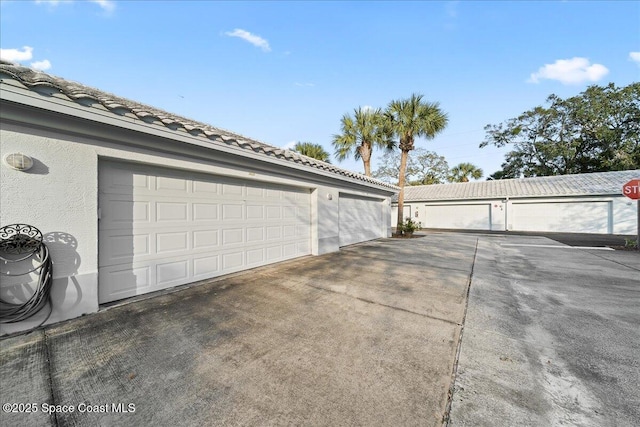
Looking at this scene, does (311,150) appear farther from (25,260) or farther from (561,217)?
(561,217)

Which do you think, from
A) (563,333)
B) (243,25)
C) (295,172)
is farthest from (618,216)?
(243,25)

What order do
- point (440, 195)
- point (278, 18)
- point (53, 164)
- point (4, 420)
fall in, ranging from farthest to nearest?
1. point (440, 195)
2. point (278, 18)
3. point (53, 164)
4. point (4, 420)

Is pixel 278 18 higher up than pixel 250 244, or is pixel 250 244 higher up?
pixel 278 18

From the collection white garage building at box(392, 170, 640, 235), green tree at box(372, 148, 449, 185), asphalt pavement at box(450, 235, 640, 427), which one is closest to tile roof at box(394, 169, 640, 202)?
white garage building at box(392, 170, 640, 235)

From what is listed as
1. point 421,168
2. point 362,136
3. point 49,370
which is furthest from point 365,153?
point 421,168

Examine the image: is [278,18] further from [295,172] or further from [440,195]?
[440,195]

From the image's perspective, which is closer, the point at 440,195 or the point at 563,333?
the point at 563,333

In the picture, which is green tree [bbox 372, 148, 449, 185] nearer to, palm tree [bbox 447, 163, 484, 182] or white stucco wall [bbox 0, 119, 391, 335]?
palm tree [bbox 447, 163, 484, 182]

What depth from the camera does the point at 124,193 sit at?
3.69 meters

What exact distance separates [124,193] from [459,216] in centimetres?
2042

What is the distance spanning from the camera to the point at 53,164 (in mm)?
2994

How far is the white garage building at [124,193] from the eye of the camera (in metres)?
2.80

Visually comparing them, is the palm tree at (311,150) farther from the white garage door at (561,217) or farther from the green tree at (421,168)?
the green tree at (421,168)

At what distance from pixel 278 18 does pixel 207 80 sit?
133 inches
